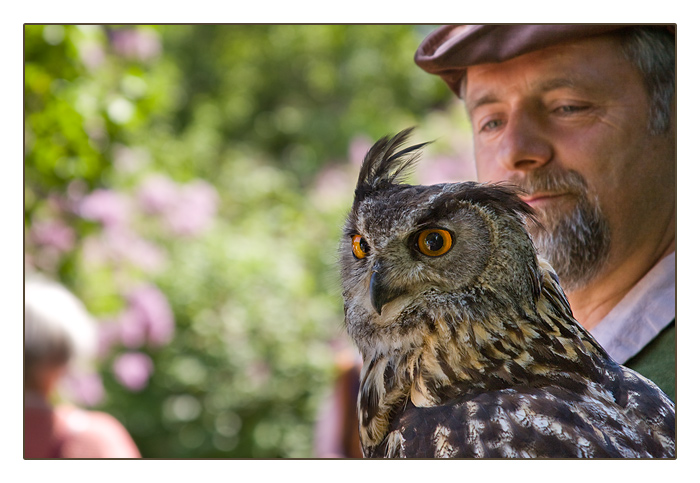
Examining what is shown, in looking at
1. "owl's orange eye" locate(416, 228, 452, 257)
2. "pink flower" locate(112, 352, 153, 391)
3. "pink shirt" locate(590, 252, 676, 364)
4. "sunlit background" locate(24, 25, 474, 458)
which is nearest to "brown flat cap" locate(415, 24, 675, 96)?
"owl's orange eye" locate(416, 228, 452, 257)

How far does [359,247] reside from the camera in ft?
3.44

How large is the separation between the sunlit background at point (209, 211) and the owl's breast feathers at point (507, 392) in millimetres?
1101

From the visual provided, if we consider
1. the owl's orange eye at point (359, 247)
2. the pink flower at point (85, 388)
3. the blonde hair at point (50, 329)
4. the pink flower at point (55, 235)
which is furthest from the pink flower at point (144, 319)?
the owl's orange eye at point (359, 247)

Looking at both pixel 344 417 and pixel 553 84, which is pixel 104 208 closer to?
pixel 344 417

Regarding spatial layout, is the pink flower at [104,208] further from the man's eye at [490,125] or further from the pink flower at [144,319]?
the man's eye at [490,125]

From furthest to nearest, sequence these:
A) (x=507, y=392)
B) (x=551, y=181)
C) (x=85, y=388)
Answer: (x=85, y=388) → (x=551, y=181) → (x=507, y=392)

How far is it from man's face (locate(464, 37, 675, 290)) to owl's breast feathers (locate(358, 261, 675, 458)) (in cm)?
16

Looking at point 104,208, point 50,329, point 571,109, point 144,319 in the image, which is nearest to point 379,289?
point 571,109

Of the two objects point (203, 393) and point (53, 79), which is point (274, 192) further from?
point (53, 79)

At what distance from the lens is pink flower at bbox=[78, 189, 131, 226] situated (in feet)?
8.66

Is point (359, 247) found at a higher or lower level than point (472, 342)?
higher

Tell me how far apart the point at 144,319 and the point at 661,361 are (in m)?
A: 2.65

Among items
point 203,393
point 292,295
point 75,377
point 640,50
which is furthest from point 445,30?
point 203,393

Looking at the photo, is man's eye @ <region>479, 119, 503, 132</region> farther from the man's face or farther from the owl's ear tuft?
the owl's ear tuft
